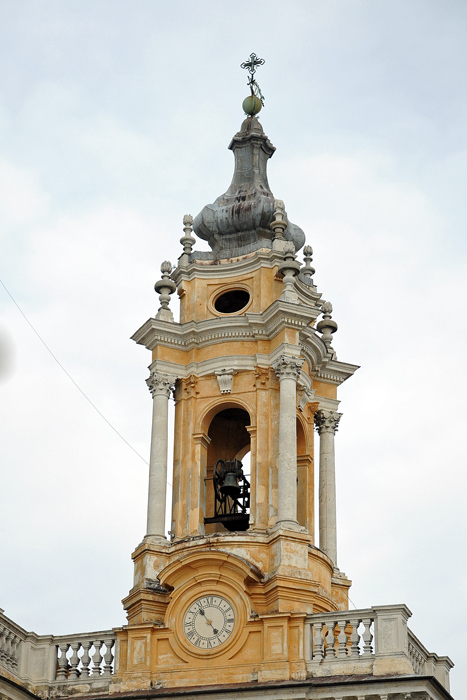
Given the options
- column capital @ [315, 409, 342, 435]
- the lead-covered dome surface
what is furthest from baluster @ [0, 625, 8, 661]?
the lead-covered dome surface

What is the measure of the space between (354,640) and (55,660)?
5424 millimetres

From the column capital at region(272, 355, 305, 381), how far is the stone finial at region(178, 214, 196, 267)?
355cm

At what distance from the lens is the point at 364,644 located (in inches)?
1045

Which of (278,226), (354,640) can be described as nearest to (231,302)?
(278,226)

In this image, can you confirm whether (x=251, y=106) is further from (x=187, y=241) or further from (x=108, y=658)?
(x=108, y=658)

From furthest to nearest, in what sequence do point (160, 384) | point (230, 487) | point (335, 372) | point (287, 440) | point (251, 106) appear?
point (251, 106) → point (335, 372) → point (160, 384) → point (230, 487) → point (287, 440)

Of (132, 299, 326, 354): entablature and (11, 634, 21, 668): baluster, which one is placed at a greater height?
(132, 299, 326, 354): entablature

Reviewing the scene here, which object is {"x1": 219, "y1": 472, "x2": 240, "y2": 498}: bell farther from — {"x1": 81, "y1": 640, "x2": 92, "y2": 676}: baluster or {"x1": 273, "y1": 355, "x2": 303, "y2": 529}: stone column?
{"x1": 81, "y1": 640, "x2": 92, "y2": 676}: baluster

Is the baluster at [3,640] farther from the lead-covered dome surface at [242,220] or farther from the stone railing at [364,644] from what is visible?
the lead-covered dome surface at [242,220]

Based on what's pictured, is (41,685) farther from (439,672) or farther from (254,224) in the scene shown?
(254,224)

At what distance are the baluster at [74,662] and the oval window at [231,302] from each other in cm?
747

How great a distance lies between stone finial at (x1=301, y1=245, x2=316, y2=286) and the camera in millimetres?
32500

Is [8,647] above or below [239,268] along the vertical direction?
below

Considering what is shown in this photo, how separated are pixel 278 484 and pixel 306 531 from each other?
3.34ft
